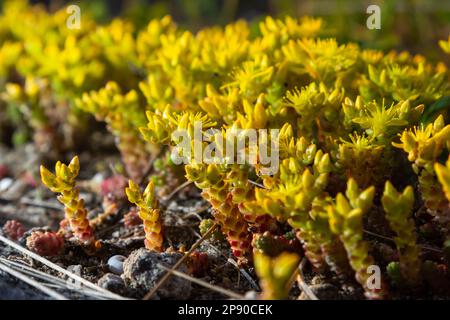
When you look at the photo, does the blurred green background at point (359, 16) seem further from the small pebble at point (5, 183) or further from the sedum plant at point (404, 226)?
the sedum plant at point (404, 226)

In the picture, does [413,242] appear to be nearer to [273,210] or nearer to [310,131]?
[273,210]

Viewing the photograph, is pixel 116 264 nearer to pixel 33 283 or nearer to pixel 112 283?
pixel 112 283

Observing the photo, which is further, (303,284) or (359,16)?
(359,16)

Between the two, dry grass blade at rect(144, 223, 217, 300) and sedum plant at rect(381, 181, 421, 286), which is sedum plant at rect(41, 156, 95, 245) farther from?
sedum plant at rect(381, 181, 421, 286)

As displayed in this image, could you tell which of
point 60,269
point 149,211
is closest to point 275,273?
point 149,211

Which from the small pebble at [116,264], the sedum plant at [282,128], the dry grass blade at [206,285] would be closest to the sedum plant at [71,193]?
the sedum plant at [282,128]

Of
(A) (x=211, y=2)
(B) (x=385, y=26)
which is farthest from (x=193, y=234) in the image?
(A) (x=211, y=2)
